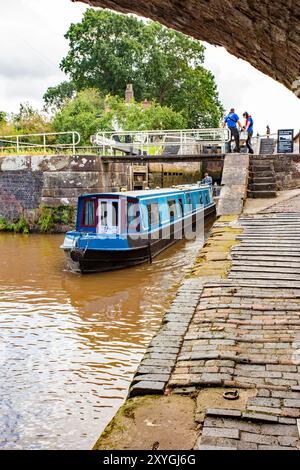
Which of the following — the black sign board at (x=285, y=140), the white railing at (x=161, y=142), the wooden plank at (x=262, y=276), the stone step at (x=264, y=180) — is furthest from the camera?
the white railing at (x=161, y=142)

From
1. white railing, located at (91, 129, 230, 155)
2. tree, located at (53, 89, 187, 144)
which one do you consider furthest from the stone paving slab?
tree, located at (53, 89, 187, 144)

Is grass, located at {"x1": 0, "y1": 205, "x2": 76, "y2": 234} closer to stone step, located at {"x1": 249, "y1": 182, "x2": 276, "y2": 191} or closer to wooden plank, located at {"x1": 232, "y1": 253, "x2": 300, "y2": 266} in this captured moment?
stone step, located at {"x1": 249, "y1": 182, "x2": 276, "y2": 191}

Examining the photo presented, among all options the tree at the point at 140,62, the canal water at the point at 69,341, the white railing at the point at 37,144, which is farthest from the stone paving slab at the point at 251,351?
the tree at the point at 140,62

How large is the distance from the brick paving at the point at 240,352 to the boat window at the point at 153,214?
22.3ft

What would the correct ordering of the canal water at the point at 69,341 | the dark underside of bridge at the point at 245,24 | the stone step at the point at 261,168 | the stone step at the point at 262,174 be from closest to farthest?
1. the dark underside of bridge at the point at 245,24
2. the canal water at the point at 69,341
3. the stone step at the point at 262,174
4. the stone step at the point at 261,168

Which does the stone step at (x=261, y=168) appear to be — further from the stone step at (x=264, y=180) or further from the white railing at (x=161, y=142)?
the white railing at (x=161, y=142)

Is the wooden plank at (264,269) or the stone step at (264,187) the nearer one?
the wooden plank at (264,269)

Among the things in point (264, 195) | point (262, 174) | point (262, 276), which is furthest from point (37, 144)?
point (262, 276)

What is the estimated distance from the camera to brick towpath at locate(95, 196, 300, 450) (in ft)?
10.6

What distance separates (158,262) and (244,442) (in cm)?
1055

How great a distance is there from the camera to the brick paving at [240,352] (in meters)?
3.21

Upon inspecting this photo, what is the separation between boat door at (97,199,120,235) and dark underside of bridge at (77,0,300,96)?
10001 mm

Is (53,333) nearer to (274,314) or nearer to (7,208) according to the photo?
(274,314)

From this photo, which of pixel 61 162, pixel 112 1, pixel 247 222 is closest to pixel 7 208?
pixel 61 162
